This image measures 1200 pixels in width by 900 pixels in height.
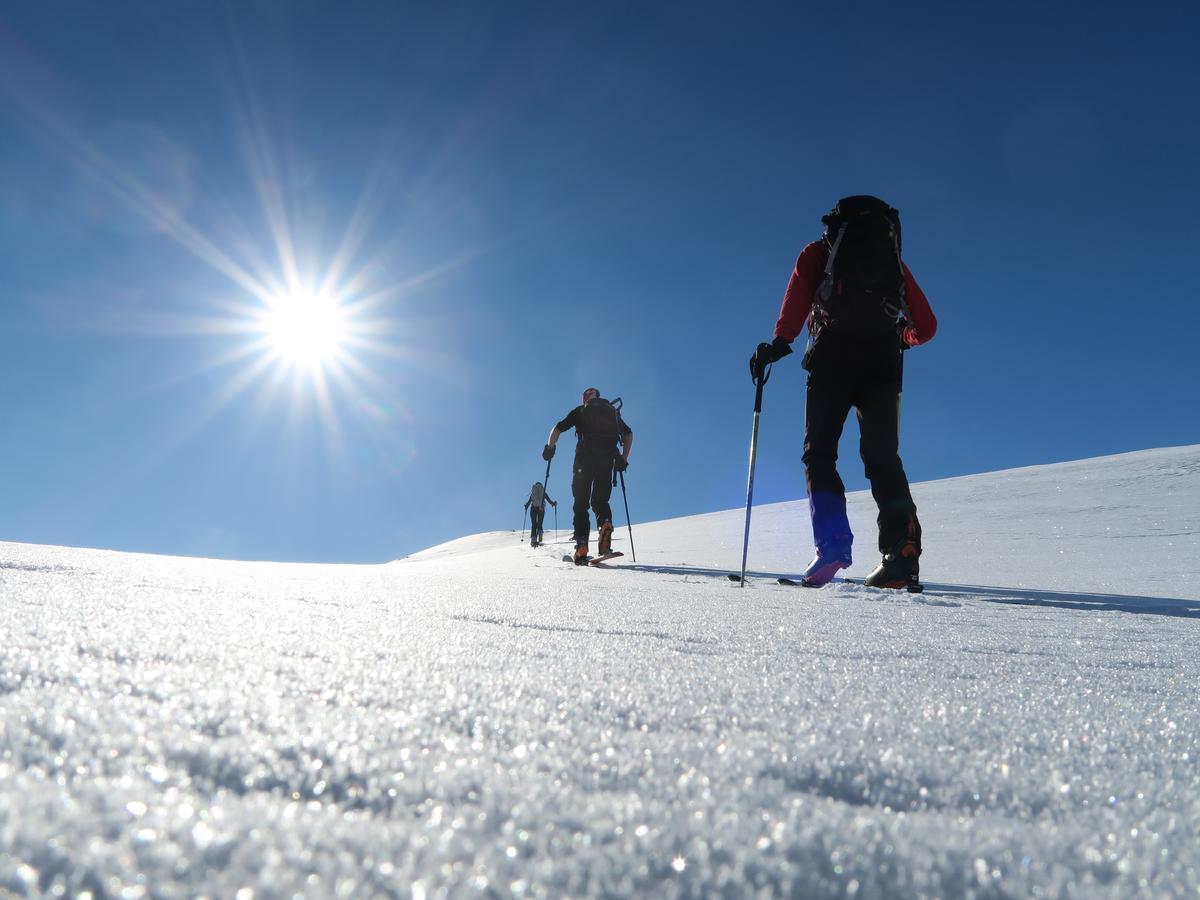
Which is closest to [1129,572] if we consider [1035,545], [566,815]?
[1035,545]

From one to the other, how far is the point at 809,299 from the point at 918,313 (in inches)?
25.1

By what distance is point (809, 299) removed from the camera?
13.4 ft

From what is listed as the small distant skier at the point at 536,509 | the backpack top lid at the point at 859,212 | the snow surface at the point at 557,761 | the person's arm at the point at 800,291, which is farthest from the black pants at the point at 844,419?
the small distant skier at the point at 536,509

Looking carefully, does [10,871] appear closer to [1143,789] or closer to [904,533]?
[1143,789]

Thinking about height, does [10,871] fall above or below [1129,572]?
below

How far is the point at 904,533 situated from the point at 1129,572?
2.70 m

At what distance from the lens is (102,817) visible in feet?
1.05

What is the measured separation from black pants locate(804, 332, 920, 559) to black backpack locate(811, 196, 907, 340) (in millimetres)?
96

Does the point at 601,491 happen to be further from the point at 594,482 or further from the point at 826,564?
the point at 826,564

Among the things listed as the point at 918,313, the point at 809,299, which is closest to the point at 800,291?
the point at 809,299

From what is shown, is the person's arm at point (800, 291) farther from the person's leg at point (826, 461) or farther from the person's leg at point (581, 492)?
the person's leg at point (581, 492)

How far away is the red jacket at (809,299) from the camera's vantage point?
4055 millimetres

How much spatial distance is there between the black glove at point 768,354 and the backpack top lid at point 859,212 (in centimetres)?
64

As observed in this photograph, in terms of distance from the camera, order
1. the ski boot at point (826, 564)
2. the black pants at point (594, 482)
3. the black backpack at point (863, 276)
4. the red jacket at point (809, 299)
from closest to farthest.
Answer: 1. the ski boot at point (826, 564)
2. the black backpack at point (863, 276)
3. the red jacket at point (809, 299)
4. the black pants at point (594, 482)
